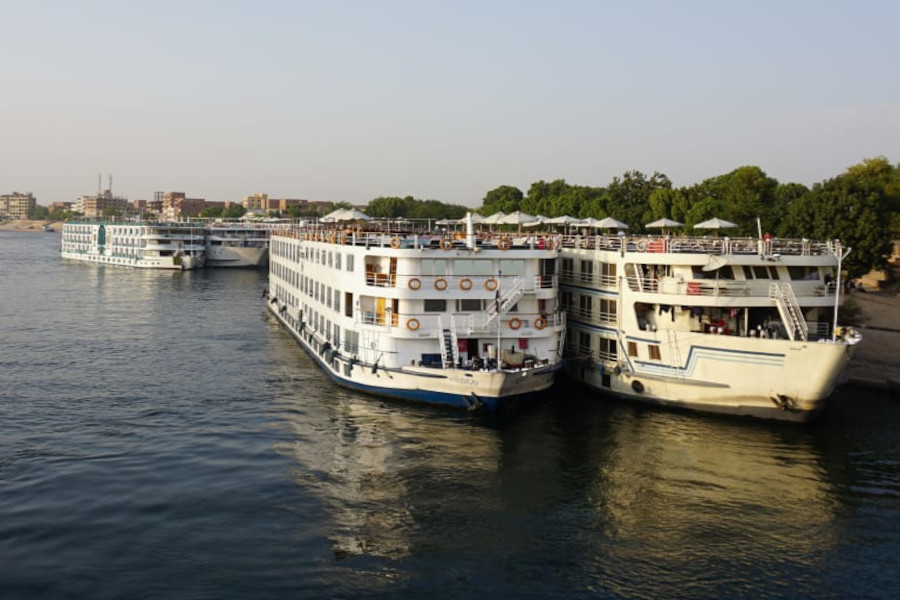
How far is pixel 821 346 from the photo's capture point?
3662 centimetres

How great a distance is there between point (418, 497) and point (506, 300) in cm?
1483

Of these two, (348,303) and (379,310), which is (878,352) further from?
(348,303)

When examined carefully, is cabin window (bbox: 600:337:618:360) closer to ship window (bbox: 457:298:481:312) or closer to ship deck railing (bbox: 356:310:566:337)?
ship deck railing (bbox: 356:310:566:337)

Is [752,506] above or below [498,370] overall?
below

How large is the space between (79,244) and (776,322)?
17742 cm

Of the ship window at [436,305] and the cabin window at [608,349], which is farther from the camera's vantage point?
the cabin window at [608,349]

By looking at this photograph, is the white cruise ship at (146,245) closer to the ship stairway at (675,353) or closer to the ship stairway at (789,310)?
the ship stairway at (675,353)

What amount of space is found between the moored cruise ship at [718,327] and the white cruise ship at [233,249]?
417ft

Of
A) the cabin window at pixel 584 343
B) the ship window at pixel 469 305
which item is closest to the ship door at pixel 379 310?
the ship window at pixel 469 305

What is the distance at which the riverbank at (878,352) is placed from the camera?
47875 mm

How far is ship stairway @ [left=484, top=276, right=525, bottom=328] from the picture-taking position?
4091 cm

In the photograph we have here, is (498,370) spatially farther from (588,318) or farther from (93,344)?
(93,344)

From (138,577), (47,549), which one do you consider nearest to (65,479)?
(47,549)

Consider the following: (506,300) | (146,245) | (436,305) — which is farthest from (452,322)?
(146,245)
